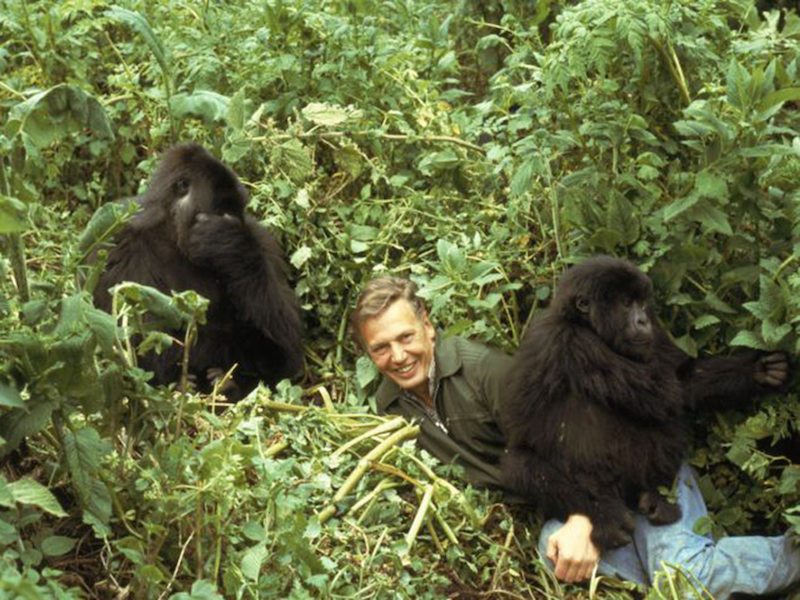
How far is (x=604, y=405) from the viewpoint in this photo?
14.5ft

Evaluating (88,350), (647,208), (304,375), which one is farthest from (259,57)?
(88,350)

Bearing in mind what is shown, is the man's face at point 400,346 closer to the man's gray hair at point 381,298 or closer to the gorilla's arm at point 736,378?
the man's gray hair at point 381,298

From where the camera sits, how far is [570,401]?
4.45 m

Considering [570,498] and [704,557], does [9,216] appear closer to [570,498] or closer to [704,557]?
[570,498]

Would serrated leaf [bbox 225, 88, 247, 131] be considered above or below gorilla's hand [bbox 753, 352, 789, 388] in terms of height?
above

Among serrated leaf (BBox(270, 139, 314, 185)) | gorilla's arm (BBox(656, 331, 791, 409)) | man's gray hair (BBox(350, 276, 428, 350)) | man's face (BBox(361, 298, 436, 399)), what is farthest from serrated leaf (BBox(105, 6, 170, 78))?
gorilla's arm (BBox(656, 331, 791, 409))

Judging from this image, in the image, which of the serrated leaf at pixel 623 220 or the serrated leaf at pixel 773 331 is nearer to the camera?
the serrated leaf at pixel 773 331

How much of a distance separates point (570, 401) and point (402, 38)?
8.03ft

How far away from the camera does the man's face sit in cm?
481

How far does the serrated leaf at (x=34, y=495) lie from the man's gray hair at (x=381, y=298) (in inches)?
78.2

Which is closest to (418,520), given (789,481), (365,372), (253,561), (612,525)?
(612,525)

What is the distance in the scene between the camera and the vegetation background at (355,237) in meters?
3.27

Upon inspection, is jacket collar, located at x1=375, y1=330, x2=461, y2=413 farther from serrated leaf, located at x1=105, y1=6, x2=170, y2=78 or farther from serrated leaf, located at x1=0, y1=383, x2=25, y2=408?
serrated leaf, located at x1=0, y1=383, x2=25, y2=408

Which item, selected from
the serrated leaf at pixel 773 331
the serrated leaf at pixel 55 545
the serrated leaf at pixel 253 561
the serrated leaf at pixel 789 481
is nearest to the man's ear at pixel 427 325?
the serrated leaf at pixel 773 331
